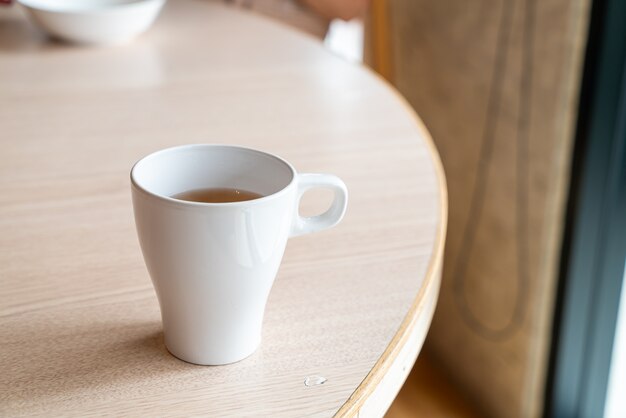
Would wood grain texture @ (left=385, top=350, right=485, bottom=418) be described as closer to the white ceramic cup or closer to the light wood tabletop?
the light wood tabletop

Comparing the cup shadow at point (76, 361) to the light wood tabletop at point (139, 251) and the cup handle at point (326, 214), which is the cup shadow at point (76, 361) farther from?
the cup handle at point (326, 214)

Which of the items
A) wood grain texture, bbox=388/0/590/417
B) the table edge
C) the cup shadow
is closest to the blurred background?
wood grain texture, bbox=388/0/590/417

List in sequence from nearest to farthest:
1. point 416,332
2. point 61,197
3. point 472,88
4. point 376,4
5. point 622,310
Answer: point 416,332 → point 61,197 → point 622,310 → point 472,88 → point 376,4

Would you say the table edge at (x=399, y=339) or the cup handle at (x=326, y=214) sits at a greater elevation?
the cup handle at (x=326, y=214)

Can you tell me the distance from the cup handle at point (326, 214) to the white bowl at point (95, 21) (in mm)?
754

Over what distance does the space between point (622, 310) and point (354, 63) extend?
26.8 inches

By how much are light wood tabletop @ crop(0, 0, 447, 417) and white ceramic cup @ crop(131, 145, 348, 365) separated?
0.03 metres

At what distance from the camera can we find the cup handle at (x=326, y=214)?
44 cm

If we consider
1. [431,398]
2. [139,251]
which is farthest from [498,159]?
[139,251]

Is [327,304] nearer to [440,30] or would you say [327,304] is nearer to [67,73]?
[67,73]

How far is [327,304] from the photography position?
0.50 metres

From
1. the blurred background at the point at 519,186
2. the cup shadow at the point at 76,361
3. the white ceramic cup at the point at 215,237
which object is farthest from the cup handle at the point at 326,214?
the blurred background at the point at 519,186

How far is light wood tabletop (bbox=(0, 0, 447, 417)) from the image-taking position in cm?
42

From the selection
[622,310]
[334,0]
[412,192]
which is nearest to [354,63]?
[412,192]
